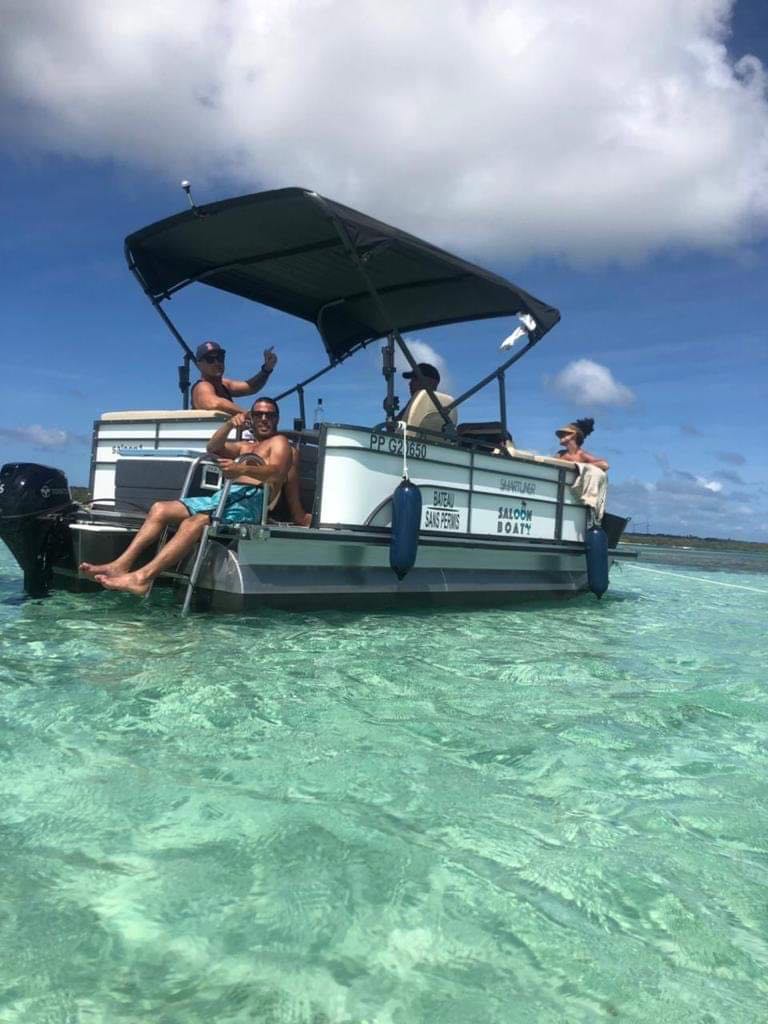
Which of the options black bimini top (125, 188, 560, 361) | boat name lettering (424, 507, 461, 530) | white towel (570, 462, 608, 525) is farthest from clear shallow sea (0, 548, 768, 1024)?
white towel (570, 462, 608, 525)

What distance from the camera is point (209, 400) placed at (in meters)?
7.36

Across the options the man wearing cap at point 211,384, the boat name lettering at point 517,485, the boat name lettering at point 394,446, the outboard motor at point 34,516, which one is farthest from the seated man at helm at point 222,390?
the boat name lettering at point 517,485

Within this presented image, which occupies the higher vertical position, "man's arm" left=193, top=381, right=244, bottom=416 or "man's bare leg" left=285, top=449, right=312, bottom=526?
"man's arm" left=193, top=381, right=244, bottom=416

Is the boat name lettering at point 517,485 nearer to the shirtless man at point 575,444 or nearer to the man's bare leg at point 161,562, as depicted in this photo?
the shirtless man at point 575,444

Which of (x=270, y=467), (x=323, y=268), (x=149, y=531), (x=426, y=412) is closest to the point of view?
(x=149, y=531)

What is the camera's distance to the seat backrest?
7.58 meters

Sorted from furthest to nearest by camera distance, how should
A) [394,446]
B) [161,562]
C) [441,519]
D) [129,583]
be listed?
[441,519]
[394,446]
[161,562]
[129,583]

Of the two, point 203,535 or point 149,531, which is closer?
point 203,535

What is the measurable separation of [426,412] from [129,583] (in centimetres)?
328

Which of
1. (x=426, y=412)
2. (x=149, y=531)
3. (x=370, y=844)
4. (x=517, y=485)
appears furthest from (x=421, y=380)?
(x=370, y=844)

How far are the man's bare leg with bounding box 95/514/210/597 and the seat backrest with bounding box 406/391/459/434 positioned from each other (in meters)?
2.42

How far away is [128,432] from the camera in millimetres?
7617

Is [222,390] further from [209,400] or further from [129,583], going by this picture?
→ [129,583]

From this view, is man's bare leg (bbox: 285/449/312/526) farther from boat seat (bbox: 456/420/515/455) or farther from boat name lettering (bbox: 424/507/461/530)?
boat seat (bbox: 456/420/515/455)
